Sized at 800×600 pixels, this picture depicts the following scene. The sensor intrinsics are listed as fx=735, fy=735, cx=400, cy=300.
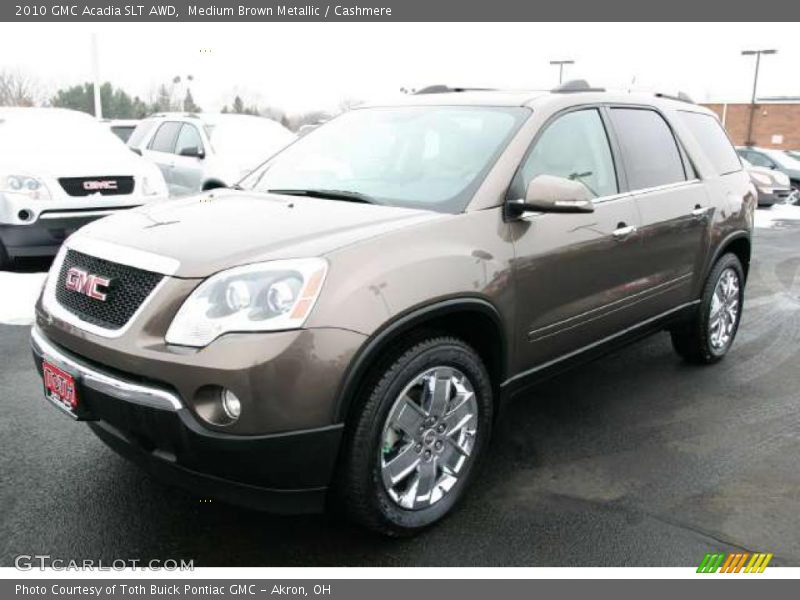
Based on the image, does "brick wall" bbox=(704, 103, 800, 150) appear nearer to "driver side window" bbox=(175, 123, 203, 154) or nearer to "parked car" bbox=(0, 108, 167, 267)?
"driver side window" bbox=(175, 123, 203, 154)

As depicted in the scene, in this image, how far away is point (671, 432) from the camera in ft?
13.1

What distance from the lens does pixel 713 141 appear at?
5.07 meters

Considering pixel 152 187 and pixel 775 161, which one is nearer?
pixel 152 187

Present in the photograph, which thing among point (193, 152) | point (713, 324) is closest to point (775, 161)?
point (193, 152)

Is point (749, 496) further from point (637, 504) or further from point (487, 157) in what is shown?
point (487, 157)

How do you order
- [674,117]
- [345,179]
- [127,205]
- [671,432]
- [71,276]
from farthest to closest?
1. [127,205]
2. [674,117]
3. [671,432]
4. [345,179]
5. [71,276]

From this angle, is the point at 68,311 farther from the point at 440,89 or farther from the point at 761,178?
the point at 761,178

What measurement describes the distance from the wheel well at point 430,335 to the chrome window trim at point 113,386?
58cm

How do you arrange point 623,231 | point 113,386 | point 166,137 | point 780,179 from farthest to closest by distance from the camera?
point 780,179, point 166,137, point 623,231, point 113,386

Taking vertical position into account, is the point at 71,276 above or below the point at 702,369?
above

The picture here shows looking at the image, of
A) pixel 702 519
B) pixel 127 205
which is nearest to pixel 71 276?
pixel 702 519

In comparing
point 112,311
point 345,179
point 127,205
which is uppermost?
point 345,179

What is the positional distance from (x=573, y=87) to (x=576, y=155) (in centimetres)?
46

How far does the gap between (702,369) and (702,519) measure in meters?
2.18
